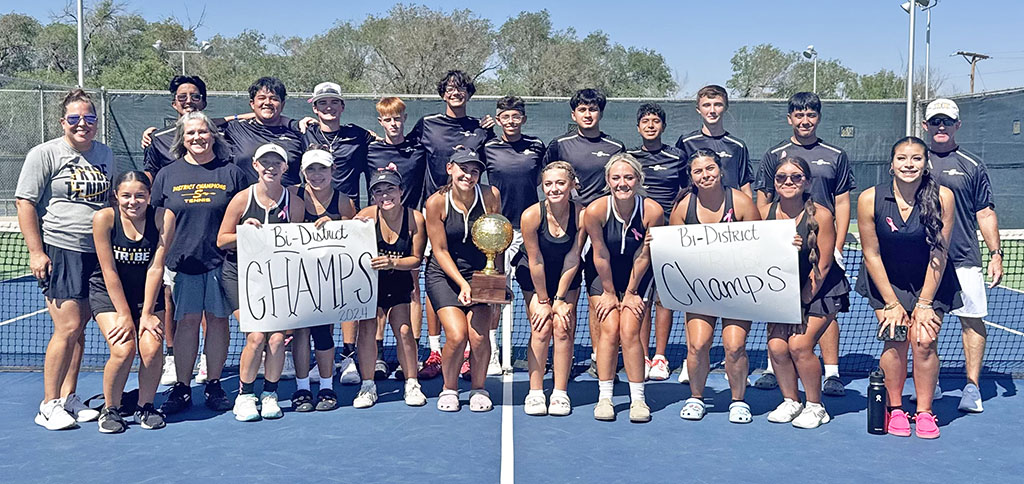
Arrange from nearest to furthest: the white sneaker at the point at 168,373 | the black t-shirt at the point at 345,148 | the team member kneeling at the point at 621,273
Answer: the team member kneeling at the point at 621,273 → the white sneaker at the point at 168,373 → the black t-shirt at the point at 345,148

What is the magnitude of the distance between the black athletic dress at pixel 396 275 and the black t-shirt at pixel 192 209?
99 centimetres

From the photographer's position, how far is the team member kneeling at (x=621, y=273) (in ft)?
19.0

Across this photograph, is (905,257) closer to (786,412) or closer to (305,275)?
(786,412)

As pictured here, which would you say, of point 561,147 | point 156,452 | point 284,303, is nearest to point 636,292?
point 561,147

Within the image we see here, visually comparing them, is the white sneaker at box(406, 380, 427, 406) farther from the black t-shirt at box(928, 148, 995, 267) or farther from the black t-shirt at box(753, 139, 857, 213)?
the black t-shirt at box(928, 148, 995, 267)

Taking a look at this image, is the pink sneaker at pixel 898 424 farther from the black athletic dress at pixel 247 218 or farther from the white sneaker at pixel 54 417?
the white sneaker at pixel 54 417

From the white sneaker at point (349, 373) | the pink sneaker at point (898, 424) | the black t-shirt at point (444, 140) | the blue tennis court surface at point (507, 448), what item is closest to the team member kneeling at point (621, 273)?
the blue tennis court surface at point (507, 448)

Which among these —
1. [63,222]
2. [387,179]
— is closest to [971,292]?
[387,179]

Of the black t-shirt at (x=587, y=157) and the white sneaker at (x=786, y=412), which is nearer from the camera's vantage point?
the white sneaker at (x=786, y=412)

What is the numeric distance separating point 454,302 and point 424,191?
1.60m

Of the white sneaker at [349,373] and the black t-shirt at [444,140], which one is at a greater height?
the black t-shirt at [444,140]

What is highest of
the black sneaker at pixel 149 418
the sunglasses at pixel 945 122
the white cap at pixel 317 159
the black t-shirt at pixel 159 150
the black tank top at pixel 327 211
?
the sunglasses at pixel 945 122

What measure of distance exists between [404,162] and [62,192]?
8.05ft

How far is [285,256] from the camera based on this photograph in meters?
5.74
